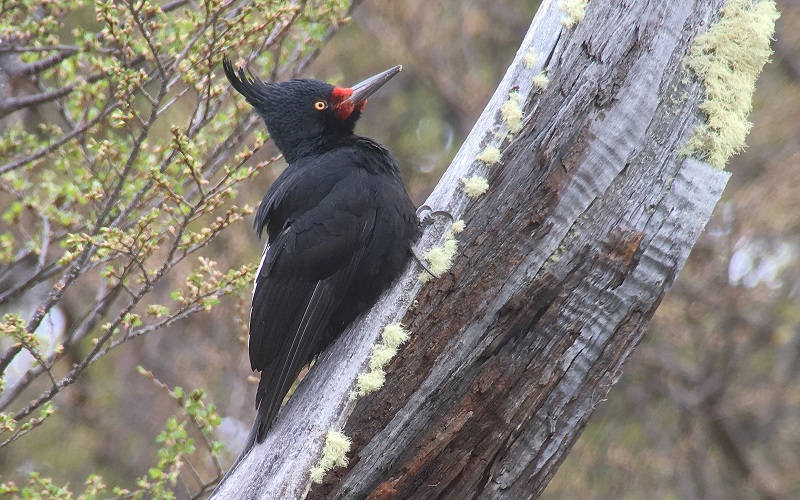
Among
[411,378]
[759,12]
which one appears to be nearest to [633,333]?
[411,378]

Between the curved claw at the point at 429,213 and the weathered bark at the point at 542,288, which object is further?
the curved claw at the point at 429,213

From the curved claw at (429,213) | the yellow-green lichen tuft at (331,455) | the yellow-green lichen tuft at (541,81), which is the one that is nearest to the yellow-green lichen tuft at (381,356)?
the yellow-green lichen tuft at (331,455)

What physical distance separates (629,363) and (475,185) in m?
3.13

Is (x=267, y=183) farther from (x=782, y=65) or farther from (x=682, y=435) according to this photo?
(x=782, y=65)

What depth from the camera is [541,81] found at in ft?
8.89

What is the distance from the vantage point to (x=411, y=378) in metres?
2.60

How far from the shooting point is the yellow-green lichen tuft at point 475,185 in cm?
271

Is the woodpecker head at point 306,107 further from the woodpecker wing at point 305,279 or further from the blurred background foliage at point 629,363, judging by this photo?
the blurred background foliage at point 629,363

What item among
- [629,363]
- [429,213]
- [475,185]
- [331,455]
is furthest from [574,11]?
[629,363]

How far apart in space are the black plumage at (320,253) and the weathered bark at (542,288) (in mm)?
261

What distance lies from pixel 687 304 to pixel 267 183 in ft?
10.5

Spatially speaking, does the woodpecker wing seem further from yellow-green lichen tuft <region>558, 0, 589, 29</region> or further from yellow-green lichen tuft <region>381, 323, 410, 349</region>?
yellow-green lichen tuft <region>558, 0, 589, 29</region>

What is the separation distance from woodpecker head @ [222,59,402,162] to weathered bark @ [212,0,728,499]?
3.50 feet

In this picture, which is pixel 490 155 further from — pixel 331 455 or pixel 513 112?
pixel 331 455
